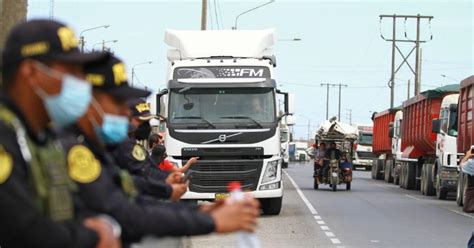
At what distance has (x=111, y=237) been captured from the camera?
329cm

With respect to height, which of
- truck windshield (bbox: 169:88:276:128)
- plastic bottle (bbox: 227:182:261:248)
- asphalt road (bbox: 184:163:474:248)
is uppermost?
truck windshield (bbox: 169:88:276:128)

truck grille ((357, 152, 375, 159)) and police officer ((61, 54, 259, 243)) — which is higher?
police officer ((61, 54, 259, 243))

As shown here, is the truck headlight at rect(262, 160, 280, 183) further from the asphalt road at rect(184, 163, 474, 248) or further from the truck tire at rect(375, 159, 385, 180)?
the truck tire at rect(375, 159, 385, 180)

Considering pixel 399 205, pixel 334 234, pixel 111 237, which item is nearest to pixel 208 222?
pixel 111 237

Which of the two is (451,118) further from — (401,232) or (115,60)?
(115,60)

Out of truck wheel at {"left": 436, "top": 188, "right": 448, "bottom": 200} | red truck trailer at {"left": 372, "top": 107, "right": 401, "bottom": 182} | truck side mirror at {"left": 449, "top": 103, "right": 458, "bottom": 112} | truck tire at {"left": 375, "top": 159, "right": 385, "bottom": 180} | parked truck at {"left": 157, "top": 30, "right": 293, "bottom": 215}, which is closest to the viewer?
parked truck at {"left": 157, "top": 30, "right": 293, "bottom": 215}

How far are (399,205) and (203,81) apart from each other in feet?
29.8

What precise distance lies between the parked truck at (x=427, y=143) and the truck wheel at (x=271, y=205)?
26.5 feet

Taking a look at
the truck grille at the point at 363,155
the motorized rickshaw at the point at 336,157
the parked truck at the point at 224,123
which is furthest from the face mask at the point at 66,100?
the truck grille at the point at 363,155

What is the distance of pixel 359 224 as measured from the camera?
61.0 ft

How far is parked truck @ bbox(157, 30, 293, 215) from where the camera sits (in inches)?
720

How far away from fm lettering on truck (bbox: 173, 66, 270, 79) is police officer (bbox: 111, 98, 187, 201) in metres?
10.9

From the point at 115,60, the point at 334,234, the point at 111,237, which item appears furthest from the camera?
the point at 334,234

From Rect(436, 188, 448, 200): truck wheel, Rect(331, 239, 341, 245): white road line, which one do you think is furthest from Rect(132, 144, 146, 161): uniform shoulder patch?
Rect(436, 188, 448, 200): truck wheel
